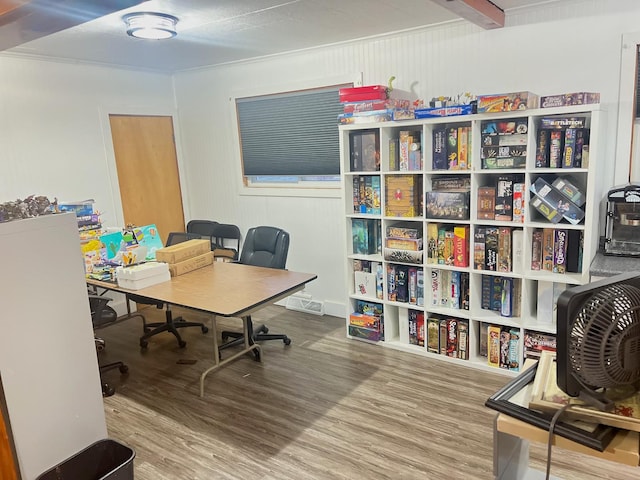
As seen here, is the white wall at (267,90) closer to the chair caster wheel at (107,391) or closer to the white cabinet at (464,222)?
the white cabinet at (464,222)

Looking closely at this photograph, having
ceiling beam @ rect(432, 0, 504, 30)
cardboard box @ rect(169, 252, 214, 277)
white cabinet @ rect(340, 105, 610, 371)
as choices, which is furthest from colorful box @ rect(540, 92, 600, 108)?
cardboard box @ rect(169, 252, 214, 277)

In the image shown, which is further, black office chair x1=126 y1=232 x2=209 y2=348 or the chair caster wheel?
black office chair x1=126 y1=232 x2=209 y2=348

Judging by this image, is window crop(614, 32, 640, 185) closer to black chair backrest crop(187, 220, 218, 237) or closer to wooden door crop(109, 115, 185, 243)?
black chair backrest crop(187, 220, 218, 237)

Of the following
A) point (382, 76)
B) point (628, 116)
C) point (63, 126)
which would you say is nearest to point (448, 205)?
point (628, 116)

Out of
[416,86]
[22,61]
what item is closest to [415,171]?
[416,86]

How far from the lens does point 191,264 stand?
3709 millimetres

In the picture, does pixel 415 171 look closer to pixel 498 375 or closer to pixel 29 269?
pixel 498 375

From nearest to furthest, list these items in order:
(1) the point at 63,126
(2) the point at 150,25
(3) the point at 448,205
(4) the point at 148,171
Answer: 1. (2) the point at 150,25
2. (3) the point at 448,205
3. (1) the point at 63,126
4. (4) the point at 148,171

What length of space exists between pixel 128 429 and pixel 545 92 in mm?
3520

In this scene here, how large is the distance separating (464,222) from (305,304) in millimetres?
2022

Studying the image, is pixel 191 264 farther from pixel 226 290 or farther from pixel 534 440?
pixel 534 440

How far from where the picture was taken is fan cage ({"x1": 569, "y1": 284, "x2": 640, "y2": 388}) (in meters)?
1.15

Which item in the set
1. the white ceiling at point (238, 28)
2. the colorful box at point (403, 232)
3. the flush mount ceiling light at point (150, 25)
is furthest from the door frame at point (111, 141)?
the colorful box at point (403, 232)

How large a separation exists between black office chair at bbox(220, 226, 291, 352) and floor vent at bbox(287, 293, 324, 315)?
2.19ft
